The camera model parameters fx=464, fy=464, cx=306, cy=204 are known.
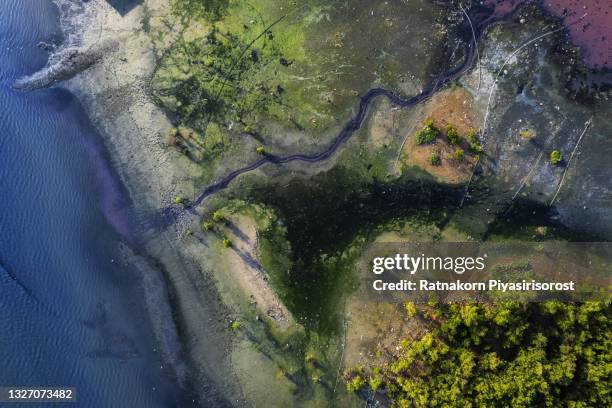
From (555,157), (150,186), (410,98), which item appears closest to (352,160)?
(410,98)

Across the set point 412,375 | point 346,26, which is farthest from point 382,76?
point 412,375

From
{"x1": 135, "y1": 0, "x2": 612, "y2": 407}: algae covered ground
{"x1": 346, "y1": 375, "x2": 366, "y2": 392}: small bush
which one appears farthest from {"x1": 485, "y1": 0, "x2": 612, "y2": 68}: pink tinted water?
{"x1": 346, "y1": 375, "x2": 366, "y2": 392}: small bush

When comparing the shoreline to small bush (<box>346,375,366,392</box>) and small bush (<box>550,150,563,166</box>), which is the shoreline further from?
small bush (<box>550,150,563,166</box>)

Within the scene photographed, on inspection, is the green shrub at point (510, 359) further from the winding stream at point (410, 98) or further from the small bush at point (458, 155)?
the winding stream at point (410, 98)

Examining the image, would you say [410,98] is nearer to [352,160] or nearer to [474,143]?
[474,143]

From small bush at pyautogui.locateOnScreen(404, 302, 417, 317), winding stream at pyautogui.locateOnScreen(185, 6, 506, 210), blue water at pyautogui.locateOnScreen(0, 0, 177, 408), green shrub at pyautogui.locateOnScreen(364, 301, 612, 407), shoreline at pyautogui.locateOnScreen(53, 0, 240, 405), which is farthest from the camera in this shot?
blue water at pyautogui.locateOnScreen(0, 0, 177, 408)

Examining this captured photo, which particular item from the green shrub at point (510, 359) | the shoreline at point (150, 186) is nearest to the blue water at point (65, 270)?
the shoreline at point (150, 186)
